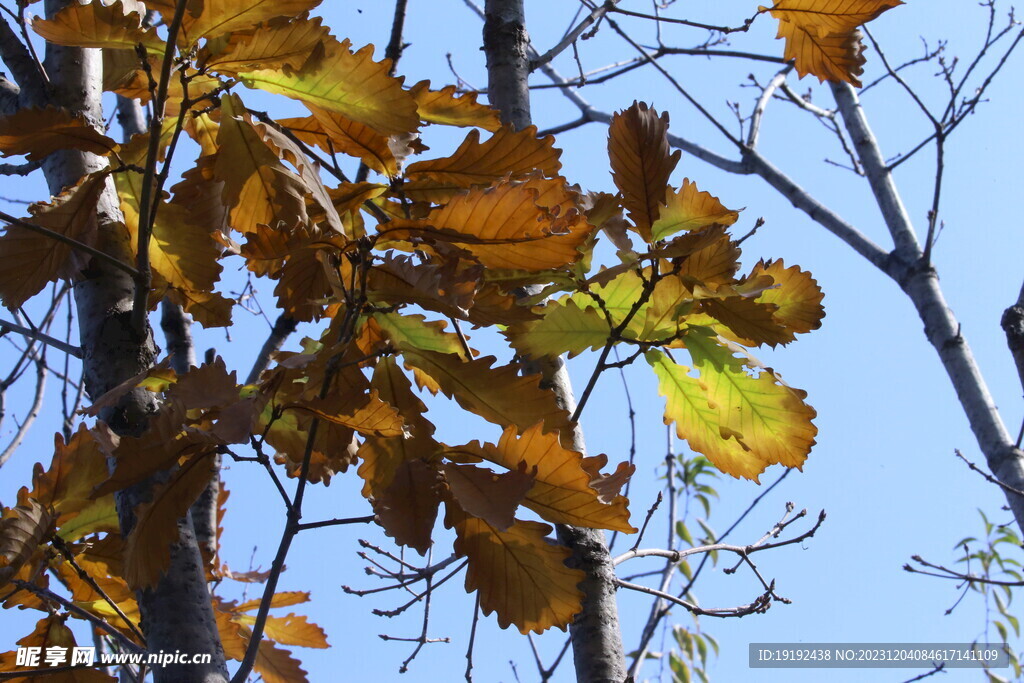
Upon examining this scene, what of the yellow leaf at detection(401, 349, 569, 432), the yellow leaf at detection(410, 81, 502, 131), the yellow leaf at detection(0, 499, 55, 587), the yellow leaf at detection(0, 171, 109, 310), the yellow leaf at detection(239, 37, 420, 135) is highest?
the yellow leaf at detection(410, 81, 502, 131)

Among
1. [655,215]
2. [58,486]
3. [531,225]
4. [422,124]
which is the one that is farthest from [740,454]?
[58,486]

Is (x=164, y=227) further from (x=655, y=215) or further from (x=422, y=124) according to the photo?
(x=655, y=215)

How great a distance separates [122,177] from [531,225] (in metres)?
0.57

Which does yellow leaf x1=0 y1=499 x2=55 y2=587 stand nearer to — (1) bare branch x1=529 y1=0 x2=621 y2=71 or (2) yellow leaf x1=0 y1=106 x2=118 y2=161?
(2) yellow leaf x1=0 y1=106 x2=118 y2=161

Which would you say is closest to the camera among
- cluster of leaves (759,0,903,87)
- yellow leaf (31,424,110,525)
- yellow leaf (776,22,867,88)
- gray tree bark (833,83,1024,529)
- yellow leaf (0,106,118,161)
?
yellow leaf (0,106,118,161)

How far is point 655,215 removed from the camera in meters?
0.88

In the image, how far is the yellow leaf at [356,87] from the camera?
0.79m

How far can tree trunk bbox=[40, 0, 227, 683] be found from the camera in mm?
816

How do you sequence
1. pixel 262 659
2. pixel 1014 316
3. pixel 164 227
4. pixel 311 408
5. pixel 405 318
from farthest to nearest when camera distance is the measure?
1. pixel 1014 316
2. pixel 262 659
3. pixel 164 227
4. pixel 405 318
5. pixel 311 408

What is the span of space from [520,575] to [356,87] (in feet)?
1.61

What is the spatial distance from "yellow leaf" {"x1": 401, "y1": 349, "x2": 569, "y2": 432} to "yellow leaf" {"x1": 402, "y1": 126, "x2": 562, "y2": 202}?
20cm

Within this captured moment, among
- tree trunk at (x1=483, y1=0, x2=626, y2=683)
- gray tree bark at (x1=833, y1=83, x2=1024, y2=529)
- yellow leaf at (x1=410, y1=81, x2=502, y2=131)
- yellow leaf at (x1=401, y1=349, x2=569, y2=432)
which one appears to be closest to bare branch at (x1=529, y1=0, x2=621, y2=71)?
tree trunk at (x1=483, y1=0, x2=626, y2=683)

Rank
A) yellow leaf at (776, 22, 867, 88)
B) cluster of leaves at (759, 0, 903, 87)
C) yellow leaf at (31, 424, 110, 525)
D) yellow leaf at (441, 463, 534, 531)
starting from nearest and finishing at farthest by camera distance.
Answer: yellow leaf at (441, 463, 534, 531) → yellow leaf at (31, 424, 110, 525) → cluster of leaves at (759, 0, 903, 87) → yellow leaf at (776, 22, 867, 88)

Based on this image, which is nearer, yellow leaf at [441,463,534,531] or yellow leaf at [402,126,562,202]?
yellow leaf at [441,463,534,531]
